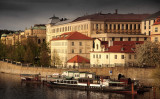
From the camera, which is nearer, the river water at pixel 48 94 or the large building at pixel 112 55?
the river water at pixel 48 94

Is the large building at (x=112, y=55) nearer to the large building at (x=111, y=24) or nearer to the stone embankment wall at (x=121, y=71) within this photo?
the stone embankment wall at (x=121, y=71)

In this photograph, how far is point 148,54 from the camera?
102625 millimetres

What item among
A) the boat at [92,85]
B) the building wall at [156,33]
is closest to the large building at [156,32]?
the building wall at [156,33]

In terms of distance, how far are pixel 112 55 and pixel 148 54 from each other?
12.3 m

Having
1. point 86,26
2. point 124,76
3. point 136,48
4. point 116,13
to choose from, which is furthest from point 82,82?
point 116,13

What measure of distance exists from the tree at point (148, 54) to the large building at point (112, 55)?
10.6 ft

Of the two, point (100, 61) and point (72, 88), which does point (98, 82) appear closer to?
point (72, 88)

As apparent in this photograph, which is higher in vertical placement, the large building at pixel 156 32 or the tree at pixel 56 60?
the large building at pixel 156 32

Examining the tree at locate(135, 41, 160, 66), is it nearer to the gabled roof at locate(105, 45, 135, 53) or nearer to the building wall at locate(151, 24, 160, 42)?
the gabled roof at locate(105, 45, 135, 53)

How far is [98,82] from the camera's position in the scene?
95.4 meters

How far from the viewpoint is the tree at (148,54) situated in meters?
101

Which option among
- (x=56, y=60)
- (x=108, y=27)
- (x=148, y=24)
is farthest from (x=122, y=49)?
(x=108, y=27)

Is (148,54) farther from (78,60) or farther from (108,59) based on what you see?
(78,60)

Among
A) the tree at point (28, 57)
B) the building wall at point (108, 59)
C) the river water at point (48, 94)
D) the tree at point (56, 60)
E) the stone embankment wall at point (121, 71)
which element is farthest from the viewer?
the tree at point (28, 57)
